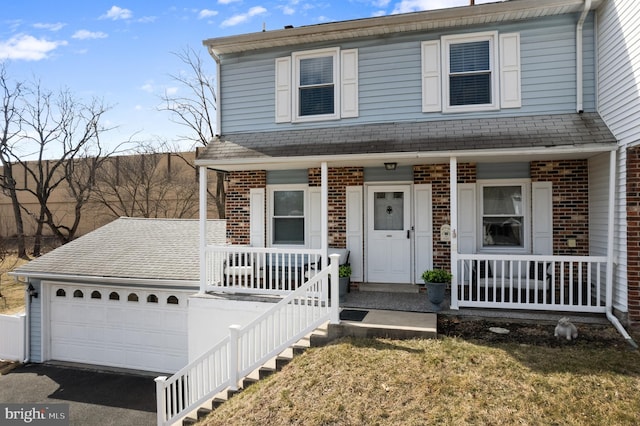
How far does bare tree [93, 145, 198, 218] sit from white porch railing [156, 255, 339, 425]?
58.9 ft

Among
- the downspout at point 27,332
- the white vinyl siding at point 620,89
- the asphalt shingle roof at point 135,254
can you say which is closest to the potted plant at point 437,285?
the white vinyl siding at point 620,89

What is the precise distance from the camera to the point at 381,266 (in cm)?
827

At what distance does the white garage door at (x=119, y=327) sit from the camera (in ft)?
29.8

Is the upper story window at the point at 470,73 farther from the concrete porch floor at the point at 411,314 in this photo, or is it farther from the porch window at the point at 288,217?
the concrete porch floor at the point at 411,314

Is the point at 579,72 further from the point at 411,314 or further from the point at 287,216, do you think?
the point at 287,216

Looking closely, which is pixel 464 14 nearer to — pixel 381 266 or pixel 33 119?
pixel 381 266

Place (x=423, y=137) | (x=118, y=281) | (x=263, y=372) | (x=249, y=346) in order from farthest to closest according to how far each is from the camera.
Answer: (x=118, y=281), (x=423, y=137), (x=249, y=346), (x=263, y=372)

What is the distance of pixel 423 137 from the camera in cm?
716

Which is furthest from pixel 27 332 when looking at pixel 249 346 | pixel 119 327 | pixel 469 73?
pixel 469 73

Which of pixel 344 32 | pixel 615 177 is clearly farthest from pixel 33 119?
pixel 615 177

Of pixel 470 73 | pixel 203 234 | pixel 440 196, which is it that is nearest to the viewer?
pixel 470 73

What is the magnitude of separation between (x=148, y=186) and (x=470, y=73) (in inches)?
824

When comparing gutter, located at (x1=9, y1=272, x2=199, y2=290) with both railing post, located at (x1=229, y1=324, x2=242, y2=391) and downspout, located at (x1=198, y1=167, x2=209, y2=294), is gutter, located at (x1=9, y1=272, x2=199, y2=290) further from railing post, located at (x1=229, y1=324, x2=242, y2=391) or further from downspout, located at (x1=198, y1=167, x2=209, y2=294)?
railing post, located at (x1=229, y1=324, x2=242, y2=391)

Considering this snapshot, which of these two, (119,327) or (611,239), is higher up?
(611,239)
